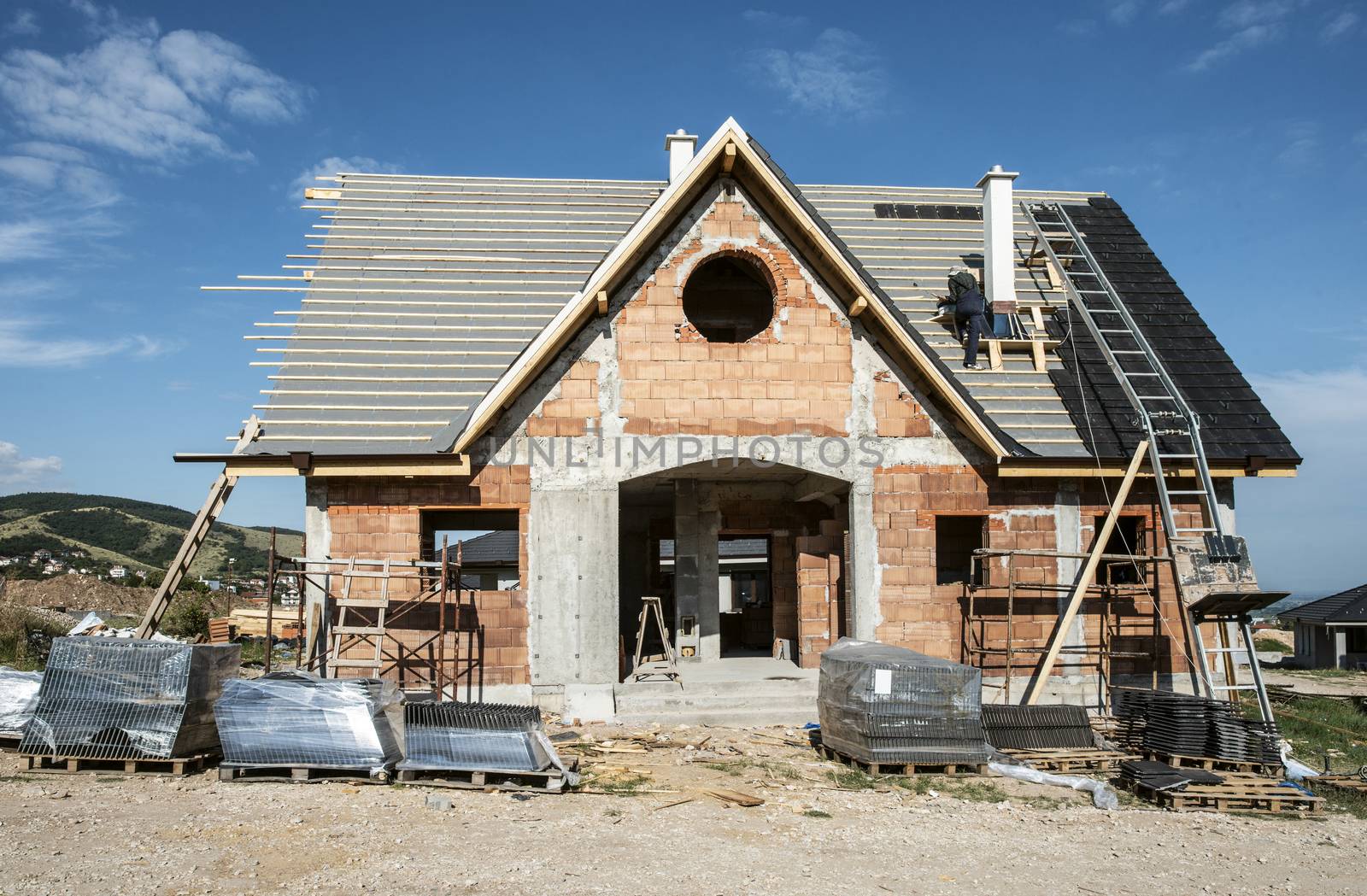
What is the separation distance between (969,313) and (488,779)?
1028 cm

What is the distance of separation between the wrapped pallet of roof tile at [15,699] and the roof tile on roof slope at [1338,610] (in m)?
35.5

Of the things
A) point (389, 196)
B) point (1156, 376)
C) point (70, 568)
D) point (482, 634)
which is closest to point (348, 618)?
point (482, 634)

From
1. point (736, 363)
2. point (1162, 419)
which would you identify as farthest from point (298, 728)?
point (1162, 419)

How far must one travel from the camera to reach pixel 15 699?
11.7 metres

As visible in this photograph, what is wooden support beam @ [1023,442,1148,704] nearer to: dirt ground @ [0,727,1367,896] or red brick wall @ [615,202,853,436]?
dirt ground @ [0,727,1367,896]

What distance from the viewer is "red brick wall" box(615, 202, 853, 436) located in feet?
47.2

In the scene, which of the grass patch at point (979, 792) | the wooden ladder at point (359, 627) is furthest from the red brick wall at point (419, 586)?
the grass patch at point (979, 792)

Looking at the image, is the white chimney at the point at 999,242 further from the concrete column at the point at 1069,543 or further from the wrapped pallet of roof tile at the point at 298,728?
the wrapped pallet of roof tile at the point at 298,728

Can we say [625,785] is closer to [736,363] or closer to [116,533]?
[736,363]

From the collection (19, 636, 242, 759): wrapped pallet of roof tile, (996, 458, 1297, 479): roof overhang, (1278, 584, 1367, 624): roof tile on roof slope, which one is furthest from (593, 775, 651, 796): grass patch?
(1278, 584, 1367, 624): roof tile on roof slope

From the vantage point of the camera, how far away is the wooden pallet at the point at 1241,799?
396 inches

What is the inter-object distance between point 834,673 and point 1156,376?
7.53 metres

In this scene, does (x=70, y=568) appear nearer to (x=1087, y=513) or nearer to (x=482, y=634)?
(x=482, y=634)

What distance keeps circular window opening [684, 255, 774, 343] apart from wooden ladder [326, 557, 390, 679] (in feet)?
22.0
